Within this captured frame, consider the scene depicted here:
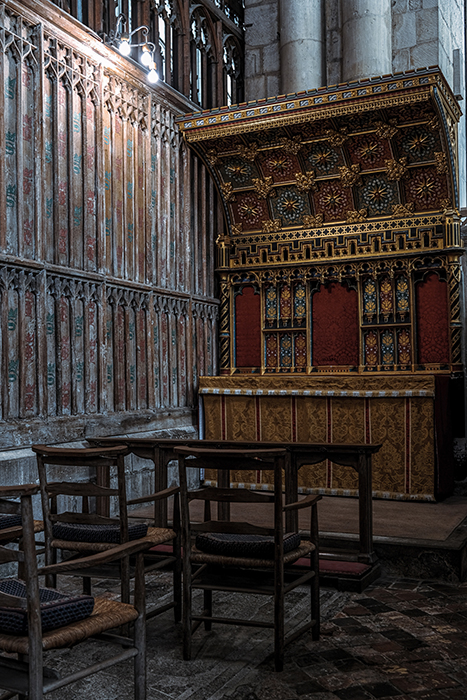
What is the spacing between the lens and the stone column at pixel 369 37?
8.08m

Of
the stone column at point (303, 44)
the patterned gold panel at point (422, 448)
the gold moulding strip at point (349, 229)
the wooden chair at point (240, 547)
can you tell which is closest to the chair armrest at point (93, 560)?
the wooden chair at point (240, 547)

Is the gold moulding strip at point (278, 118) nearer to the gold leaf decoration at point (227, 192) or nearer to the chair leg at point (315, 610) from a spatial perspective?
the gold leaf decoration at point (227, 192)

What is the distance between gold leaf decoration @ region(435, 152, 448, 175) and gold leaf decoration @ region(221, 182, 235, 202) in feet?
7.86

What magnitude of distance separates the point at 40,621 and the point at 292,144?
21.3 feet

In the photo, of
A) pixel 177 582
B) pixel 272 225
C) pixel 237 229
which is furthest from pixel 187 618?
pixel 237 229

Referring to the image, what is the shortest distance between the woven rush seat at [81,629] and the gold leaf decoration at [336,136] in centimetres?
612

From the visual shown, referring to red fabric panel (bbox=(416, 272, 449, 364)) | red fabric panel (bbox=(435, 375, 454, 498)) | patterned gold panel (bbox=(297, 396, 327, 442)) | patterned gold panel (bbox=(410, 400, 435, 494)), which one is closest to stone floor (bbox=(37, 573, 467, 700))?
patterned gold panel (bbox=(410, 400, 435, 494))

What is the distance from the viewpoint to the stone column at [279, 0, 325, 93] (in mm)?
8523

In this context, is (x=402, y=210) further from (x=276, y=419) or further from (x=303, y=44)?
(x=276, y=419)

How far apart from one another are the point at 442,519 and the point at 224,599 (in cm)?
221

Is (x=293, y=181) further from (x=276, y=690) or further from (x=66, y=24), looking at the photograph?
(x=276, y=690)

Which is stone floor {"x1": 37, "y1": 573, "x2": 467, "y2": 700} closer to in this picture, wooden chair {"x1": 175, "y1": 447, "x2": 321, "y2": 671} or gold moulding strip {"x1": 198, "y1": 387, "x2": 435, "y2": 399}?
wooden chair {"x1": 175, "y1": 447, "x2": 321, "y2": 671}

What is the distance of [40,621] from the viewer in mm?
2008

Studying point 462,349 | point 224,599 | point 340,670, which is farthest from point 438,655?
point 462,349
